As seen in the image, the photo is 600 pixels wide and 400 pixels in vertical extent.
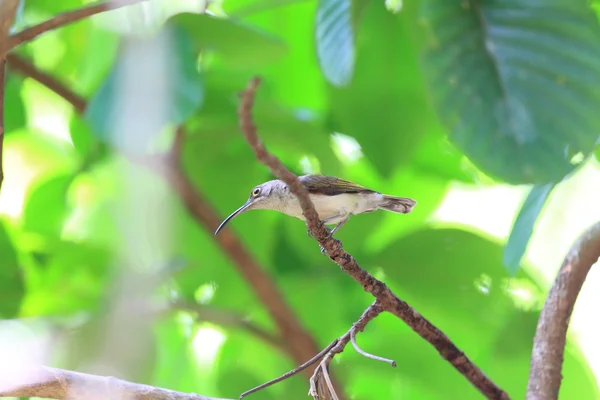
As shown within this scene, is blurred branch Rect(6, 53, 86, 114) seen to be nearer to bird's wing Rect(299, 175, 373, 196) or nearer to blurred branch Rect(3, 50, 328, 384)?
blurred branch Rect(3, 50, 328, 384)

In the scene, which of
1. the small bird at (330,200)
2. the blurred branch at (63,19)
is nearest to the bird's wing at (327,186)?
the small bird at (330,200)

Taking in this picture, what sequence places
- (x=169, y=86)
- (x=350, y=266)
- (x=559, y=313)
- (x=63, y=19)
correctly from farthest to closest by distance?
(x=169, y=86) < (x=559, y=313) < (x=63, y=19) < (x=350, y=266)

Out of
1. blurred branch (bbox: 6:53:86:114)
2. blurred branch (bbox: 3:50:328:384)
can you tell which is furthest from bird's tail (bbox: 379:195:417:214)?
blurred branch (bbox: 6:53:86:114)

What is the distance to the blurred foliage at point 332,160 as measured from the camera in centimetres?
186

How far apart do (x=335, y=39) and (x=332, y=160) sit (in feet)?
1.56

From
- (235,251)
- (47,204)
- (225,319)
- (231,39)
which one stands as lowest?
(225,319)

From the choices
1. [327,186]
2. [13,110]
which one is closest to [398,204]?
[327,186]

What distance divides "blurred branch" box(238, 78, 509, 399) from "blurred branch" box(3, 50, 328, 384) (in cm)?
102

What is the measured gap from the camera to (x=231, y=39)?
2.13 m

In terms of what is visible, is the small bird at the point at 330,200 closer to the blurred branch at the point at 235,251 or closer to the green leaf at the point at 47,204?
the blurred branch at the point at 235,251

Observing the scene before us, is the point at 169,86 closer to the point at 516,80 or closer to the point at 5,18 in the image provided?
the point at 5,18

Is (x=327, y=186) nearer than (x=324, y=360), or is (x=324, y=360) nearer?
(x=324, y=360)

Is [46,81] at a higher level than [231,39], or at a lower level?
lower

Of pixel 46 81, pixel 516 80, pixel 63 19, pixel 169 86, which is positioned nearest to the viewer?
pixel 63 19
